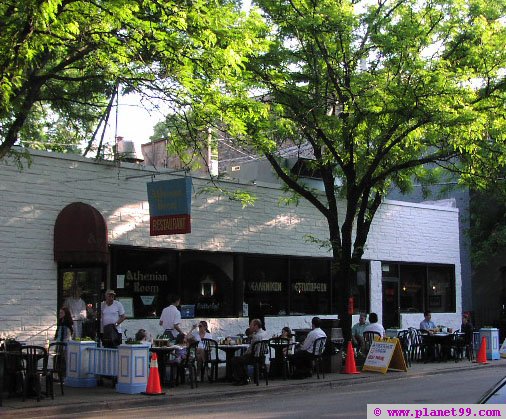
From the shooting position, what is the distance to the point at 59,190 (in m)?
16.8

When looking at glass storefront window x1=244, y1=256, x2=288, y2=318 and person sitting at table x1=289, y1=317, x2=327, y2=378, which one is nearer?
person sitting at table x1=289, y1=317, x2=327, y2=378

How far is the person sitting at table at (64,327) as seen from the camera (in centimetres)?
1575

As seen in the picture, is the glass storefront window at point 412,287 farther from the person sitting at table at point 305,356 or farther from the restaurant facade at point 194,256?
the person sitting at table at point 305,356

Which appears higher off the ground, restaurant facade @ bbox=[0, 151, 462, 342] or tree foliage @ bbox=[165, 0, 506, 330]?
tree foliage @ bbox=[165, 0, 506, 330]

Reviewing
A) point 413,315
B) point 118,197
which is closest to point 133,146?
point 118,197

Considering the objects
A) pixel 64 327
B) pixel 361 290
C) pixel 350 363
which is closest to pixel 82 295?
pixel 64 327

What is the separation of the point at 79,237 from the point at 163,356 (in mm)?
3560

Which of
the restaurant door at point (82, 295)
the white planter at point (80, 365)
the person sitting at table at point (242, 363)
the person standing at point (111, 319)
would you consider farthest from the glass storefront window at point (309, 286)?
the white planter at point (80, 365)

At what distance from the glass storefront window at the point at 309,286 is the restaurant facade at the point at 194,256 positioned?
3cm

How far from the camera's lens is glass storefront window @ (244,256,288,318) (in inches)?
824

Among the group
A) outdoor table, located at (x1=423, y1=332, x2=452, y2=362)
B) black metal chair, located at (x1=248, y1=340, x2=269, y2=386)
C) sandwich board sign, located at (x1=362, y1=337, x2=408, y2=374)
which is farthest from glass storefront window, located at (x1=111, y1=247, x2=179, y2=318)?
outdoor table, located at (x1=423, y1=332, x2=452, y2=362)

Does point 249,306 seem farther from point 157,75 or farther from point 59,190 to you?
point 157,75

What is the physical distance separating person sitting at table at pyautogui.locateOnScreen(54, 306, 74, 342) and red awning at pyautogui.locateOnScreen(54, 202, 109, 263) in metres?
1.20

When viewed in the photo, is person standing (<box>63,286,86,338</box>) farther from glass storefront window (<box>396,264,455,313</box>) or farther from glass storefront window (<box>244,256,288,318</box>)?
glass storefront window (<box>396,264,455,313</box>)
